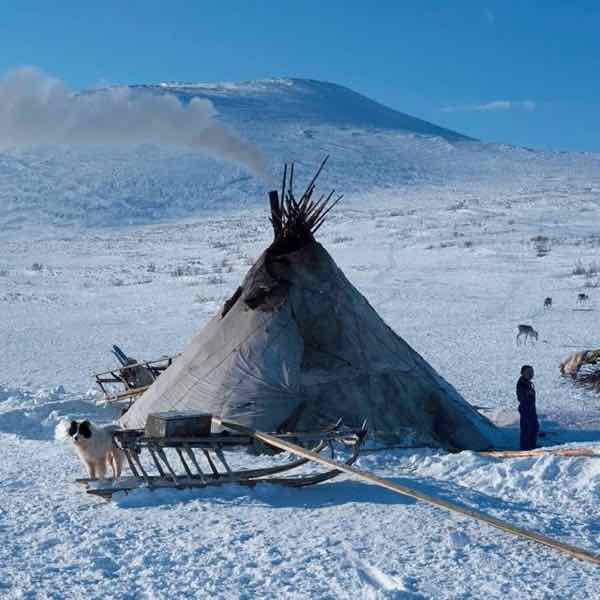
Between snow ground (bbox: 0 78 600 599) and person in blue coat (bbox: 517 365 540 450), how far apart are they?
63 cm

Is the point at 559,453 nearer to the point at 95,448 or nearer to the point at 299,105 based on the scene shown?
the point at 95,448

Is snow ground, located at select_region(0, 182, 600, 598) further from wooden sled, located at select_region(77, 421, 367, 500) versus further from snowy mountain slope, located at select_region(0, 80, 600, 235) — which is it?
snowy mountain slope, located at select_region(0, 80, 600, 235)

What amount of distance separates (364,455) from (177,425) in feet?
6.26

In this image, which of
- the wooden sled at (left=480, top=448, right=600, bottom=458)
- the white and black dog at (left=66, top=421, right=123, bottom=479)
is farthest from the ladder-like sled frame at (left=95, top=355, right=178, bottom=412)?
the wooden sled at (left=480, top=448, right=600, bottom=458)

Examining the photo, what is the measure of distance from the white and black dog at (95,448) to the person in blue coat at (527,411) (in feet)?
12.8

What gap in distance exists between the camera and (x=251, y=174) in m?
64.1

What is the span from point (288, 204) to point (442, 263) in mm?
20914

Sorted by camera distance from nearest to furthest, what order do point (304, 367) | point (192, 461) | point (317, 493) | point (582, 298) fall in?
point (317, 493), point (192, 461), point (304, 367), point (582, 298)

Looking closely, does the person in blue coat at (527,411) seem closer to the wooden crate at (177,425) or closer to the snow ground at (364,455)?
the snow ground at (364,455)

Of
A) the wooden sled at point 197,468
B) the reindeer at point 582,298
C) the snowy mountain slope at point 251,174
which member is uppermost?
the snowy mountain slope at point 251,174

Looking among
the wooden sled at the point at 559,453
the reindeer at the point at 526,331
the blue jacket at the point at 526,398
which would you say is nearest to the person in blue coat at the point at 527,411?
the blue jacket at the point at 526,398

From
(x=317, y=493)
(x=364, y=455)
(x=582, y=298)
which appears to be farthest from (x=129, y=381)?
(x=582, y=298)

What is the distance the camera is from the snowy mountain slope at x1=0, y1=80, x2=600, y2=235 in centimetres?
5697

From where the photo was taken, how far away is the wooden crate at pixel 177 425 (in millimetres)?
6660
